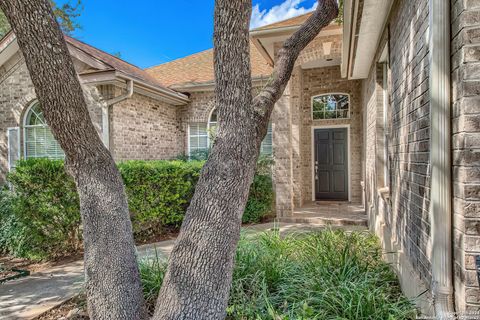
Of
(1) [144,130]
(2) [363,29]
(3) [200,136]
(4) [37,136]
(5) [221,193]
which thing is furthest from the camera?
(3) [200,136]

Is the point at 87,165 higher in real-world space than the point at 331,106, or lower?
lower

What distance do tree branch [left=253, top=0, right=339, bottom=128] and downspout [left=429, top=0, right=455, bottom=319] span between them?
1.20 meters

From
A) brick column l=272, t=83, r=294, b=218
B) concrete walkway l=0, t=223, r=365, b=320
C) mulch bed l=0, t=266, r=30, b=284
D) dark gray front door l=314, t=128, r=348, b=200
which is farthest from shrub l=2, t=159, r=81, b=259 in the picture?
dark gray front door l=314, t=128, r=348, b=200

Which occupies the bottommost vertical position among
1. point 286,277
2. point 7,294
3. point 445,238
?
point 7,294

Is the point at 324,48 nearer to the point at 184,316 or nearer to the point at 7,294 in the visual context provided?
the point at 184,316

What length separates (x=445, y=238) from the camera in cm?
193

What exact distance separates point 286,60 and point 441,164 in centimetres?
164

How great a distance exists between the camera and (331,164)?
942 cm

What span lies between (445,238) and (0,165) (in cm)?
1065

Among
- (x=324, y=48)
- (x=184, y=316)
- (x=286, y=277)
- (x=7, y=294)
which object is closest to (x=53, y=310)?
(x=7, y=294)

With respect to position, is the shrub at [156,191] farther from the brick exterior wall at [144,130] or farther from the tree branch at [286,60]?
the tree branch at [286,60]

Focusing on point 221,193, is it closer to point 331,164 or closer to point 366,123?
point 366,123

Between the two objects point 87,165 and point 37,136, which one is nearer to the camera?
point 87,165

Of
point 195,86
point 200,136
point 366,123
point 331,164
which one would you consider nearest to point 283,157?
point 366,123
